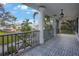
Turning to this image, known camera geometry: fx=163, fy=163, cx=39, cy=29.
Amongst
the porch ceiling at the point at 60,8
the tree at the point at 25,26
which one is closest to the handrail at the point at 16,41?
the tree at the point at 25,26

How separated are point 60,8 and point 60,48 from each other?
88cm

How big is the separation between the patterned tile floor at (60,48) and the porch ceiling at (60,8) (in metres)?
0.51

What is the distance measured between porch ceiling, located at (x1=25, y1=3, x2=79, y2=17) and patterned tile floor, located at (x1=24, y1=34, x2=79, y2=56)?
0.51 m

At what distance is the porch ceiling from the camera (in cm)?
348

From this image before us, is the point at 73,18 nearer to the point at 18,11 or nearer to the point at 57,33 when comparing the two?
the point at 57,33

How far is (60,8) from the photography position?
3.58m

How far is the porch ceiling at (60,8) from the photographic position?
11.4 feet

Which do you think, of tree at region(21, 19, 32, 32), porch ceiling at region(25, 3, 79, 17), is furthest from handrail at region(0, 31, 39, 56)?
porch ceiling at region(25, 3, 79, 17)

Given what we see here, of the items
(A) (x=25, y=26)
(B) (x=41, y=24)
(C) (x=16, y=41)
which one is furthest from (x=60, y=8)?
(C) (x=16, y=41)

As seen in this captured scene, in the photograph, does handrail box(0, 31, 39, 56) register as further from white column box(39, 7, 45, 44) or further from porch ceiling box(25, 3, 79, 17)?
porch ceiling box(25, 3, 79, 17)

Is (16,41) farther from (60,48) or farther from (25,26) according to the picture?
(60,48)

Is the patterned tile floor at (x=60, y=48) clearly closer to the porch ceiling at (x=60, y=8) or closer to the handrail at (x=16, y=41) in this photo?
the handrail at (x=16, y=41)

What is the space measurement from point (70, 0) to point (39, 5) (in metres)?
0.66

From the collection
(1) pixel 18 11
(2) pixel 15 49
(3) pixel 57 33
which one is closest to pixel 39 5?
(1) pixel 18 11
